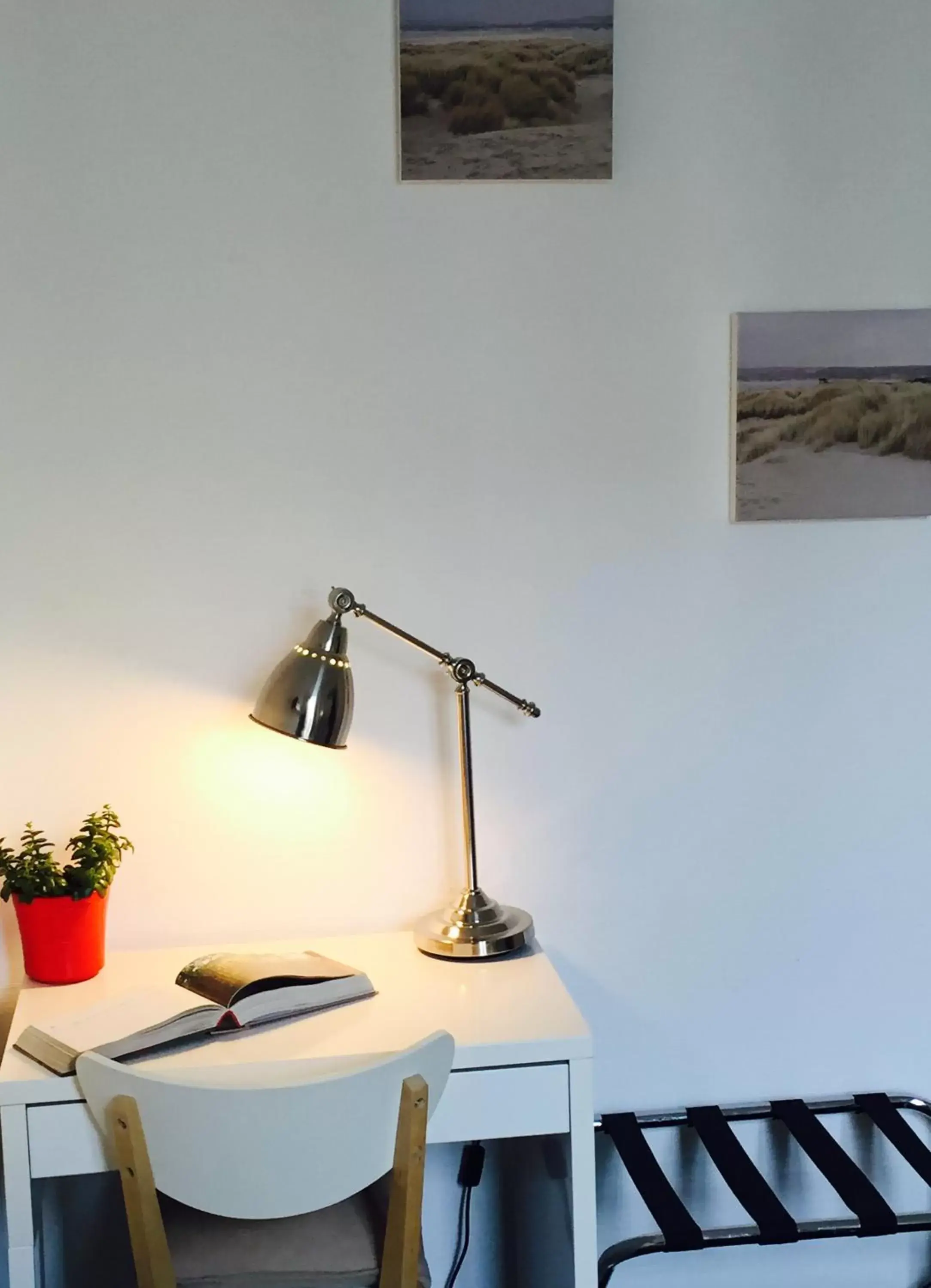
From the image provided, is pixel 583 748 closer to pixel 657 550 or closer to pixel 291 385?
pixel 657 550

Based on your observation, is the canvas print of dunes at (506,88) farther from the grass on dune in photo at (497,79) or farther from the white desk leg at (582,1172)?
the white desk leg at (582,1172)

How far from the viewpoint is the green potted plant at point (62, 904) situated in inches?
63.3

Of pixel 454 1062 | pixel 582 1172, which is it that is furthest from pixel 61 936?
pixel 582 1172

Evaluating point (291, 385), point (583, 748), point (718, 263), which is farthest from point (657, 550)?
point (291, 385)

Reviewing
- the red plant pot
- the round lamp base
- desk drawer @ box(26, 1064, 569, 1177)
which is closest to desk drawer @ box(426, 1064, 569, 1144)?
desk drawer @ box(26, 1064, 569, 1177)

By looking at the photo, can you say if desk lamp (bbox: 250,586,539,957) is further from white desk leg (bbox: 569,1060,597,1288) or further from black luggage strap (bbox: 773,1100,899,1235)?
black luggage strap (bbox: 773,1100,899,1235)

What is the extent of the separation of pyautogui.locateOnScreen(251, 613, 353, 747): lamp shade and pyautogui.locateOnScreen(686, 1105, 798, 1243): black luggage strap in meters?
0.82

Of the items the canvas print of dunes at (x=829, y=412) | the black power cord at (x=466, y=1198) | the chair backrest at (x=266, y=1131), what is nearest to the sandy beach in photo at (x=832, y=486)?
the canvas print of dunes at (x=829, y=412)

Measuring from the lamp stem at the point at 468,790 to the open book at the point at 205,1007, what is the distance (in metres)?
0.22

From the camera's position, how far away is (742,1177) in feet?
5.47

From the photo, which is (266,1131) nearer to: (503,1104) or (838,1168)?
(503,1104)

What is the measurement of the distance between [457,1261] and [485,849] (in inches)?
26.6

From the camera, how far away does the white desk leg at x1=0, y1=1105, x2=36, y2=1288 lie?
134 centimetres

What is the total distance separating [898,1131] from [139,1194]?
114 cm
